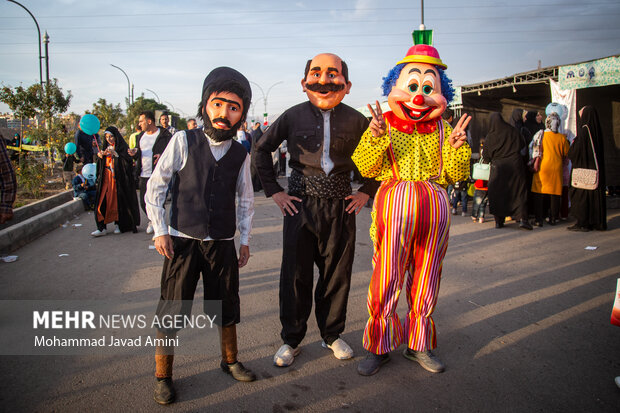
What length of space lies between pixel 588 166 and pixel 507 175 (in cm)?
126

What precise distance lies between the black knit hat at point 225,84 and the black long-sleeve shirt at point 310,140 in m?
0.43

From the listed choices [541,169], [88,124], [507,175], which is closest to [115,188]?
[88,124]

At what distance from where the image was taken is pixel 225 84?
2.68m

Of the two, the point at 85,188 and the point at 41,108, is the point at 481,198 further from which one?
the point at 41,108

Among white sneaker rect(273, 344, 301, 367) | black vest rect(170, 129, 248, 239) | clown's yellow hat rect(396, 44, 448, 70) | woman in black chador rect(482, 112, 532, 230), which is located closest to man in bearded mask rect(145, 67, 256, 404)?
black vest rect(170, 129, 248, 239)

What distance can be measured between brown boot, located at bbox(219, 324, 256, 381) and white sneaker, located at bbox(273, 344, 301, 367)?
0.23 meters

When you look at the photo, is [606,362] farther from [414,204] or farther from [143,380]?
[143,380]

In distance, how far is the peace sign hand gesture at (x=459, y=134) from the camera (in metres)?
2.74

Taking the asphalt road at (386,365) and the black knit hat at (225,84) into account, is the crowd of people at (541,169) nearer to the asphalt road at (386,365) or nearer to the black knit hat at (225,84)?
the asphalt road at (386,365)

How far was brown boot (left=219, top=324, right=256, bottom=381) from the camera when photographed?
2793mm

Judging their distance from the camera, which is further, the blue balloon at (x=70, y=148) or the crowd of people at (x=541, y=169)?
the blue balloon at (x=70, y=148)

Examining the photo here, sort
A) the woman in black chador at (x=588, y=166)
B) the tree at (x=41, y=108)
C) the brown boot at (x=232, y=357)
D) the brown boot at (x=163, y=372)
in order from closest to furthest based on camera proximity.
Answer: the brown boot at (x=163, y=372) < the brown boot at (x=232, y=357) < the woman in black chador at (x=588, y=166) < the tree at (x=41, y=108)

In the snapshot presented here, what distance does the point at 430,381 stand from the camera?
2.83m

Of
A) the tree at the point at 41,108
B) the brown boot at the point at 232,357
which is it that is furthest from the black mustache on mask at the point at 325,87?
the tree at the point at 41,108
